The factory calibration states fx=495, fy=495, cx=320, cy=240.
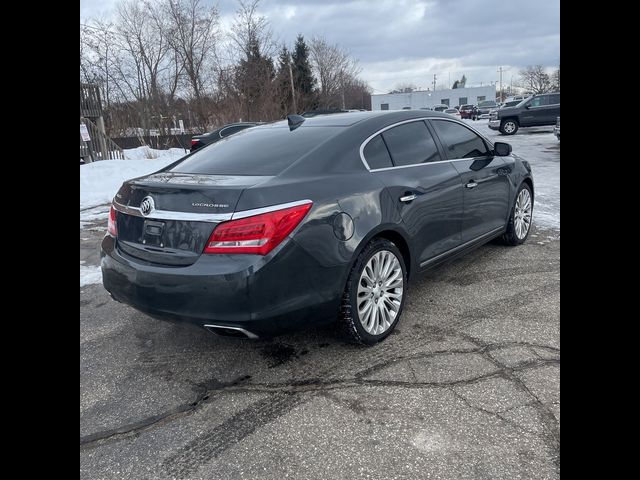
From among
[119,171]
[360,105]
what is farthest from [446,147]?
[360,105]

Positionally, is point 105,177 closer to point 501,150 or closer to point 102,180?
point 102,180

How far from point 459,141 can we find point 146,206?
2855 mm

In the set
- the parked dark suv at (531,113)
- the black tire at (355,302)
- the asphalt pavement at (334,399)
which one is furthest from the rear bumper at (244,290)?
the parked dark suv at (531,113)

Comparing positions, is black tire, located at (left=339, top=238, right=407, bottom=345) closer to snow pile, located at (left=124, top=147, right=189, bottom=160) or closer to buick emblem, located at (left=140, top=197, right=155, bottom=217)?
buick emblem, located at (left=140, top=197, right=155, bottom=217)

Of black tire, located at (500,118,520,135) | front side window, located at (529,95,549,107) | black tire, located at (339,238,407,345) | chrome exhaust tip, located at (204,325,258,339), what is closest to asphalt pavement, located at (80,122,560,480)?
black tire, located at (339,238,407,345)

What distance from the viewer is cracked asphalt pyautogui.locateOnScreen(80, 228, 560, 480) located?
229 centimetres

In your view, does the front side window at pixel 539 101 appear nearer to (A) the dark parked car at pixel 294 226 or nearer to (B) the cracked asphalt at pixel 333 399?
(A) the dark parked car at pixel 294 226

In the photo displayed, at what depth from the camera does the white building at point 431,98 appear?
87.4m

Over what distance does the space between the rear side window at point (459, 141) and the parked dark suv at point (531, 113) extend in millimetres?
20599

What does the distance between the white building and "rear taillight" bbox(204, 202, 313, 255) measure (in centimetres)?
8630

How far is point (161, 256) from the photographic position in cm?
288

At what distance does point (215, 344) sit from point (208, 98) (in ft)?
69.2

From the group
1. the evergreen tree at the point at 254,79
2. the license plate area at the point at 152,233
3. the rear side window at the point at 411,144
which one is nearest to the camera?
the license plate area at the point at 152,233
